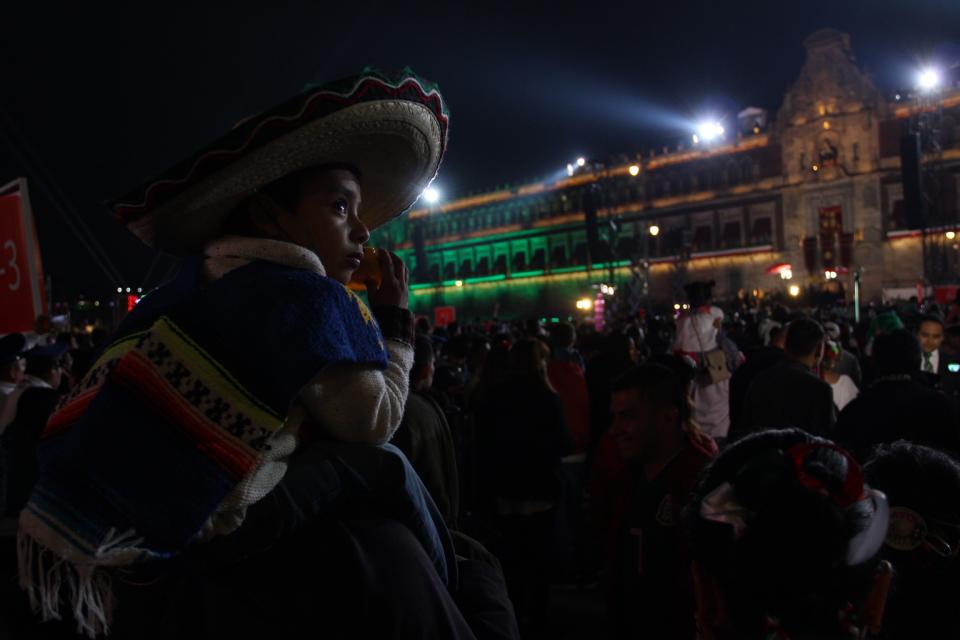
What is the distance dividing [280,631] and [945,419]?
13.5ft

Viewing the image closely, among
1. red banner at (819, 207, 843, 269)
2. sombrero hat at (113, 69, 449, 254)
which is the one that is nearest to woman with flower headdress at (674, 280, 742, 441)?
sombrero hat at (113, 69, 449, 254)

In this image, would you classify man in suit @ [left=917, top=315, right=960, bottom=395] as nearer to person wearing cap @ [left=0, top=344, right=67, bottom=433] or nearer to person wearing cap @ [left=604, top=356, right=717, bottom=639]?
person wearing cap @ [left=604, top=356, right=717, bottom=639]

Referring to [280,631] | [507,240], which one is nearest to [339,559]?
[280,631]

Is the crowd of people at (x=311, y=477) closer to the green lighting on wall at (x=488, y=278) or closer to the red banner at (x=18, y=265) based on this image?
the red banner at (x=18, y=265)

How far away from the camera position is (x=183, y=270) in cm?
157

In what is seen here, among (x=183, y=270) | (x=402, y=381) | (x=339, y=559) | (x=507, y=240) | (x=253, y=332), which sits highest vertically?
(x=507, y=240)

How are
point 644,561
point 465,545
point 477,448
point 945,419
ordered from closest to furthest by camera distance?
point 465,545 → point 644,561 → point 945,419 → point 477,448

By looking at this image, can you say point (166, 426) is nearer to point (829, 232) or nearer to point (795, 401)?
point (795, 401)

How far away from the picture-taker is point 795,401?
17.0ft

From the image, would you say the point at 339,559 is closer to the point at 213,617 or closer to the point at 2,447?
the point at 213,617

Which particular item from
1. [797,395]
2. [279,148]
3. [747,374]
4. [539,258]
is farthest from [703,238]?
[279,148]

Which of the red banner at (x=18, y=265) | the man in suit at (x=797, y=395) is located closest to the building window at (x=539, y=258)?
the man in suit at (x=797, y=395)

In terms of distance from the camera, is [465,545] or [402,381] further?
[465,545]

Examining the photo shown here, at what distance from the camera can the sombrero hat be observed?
146 cm
